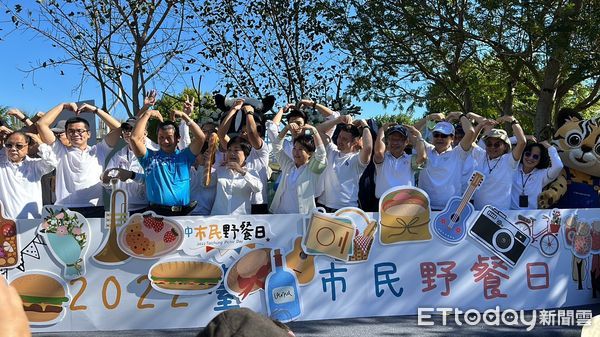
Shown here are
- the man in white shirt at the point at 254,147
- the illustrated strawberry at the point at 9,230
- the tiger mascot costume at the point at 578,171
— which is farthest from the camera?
the tiger mascot costume at the point at 578,171

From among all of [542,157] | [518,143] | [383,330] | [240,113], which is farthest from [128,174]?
[542,157]

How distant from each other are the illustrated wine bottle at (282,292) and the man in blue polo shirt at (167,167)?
94cm

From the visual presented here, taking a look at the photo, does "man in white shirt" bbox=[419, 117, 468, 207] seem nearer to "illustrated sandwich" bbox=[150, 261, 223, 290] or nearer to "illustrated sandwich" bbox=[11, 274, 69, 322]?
"illustrated sandwich" bbox=[150, 261, 223, 290]

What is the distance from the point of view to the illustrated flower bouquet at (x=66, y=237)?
4.27m

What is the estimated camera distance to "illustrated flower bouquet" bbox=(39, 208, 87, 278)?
14.0 feet

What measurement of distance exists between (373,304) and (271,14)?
7.95 m

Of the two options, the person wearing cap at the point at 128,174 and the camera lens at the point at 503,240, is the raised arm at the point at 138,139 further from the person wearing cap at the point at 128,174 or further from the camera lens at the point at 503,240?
the camera lens at the point at 503,240

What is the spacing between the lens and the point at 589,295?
5039 mm

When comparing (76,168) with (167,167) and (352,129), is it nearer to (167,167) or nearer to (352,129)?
(167,167)

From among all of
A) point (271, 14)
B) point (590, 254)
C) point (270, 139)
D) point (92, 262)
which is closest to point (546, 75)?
point (271, 14)

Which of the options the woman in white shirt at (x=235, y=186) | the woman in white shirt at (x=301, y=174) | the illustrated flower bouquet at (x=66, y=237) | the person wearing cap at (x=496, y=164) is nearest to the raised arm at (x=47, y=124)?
the illustrated flower bouquet at (x=66, y=237)

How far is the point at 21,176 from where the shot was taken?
15.9 feet

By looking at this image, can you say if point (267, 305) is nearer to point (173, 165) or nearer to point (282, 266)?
point (282, 266)

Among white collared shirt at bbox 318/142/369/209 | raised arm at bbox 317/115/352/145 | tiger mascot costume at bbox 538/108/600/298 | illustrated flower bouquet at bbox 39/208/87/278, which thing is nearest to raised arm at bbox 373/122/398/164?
white collared shirt at bbox 318/142/369/209
